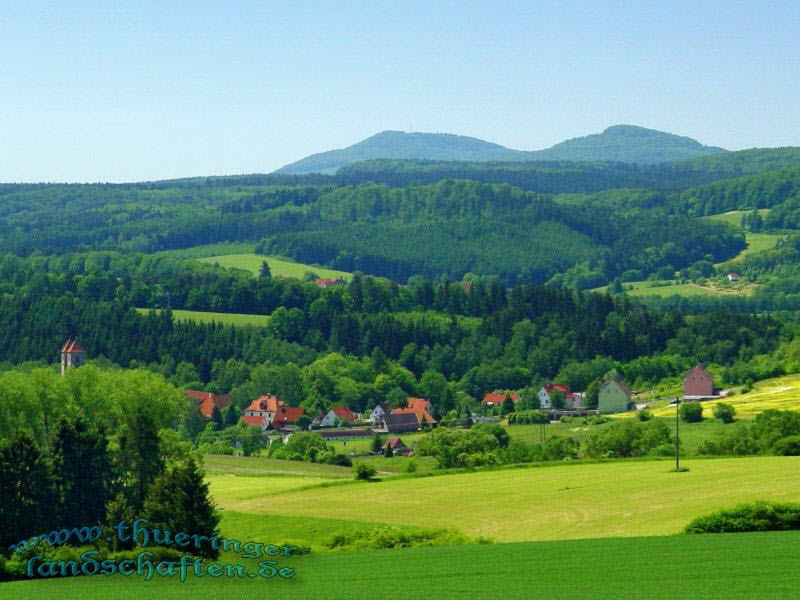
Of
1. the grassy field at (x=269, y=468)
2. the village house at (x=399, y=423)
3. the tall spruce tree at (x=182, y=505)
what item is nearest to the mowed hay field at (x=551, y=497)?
the grassy field at (x=269, y=468)

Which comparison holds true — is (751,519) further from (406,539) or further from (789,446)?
(789,446)

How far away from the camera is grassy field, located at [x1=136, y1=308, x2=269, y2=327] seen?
172 m

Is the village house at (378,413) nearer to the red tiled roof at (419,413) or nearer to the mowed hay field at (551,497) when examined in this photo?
the red tiled roof at (419,413)

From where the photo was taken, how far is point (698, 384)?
134m

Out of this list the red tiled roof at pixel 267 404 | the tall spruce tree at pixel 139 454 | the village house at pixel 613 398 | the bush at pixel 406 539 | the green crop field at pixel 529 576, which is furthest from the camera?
the red tiled roof at pixel 267 404

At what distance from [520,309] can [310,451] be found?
247ft

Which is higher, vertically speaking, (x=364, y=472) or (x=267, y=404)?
(x=364, y=472)

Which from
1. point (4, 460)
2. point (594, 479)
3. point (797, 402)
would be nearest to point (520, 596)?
point (4, 460)

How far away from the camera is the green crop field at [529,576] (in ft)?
119

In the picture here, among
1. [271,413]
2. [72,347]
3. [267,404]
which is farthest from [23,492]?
[72,347]

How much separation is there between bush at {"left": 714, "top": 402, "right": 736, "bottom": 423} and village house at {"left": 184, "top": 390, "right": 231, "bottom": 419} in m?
47.6

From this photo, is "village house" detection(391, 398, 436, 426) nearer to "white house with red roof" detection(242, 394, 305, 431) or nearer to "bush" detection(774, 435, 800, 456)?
"white house with red roof" detection(242, 394, 305, 431)

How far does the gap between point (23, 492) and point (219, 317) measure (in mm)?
122545

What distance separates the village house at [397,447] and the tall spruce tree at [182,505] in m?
55.2
